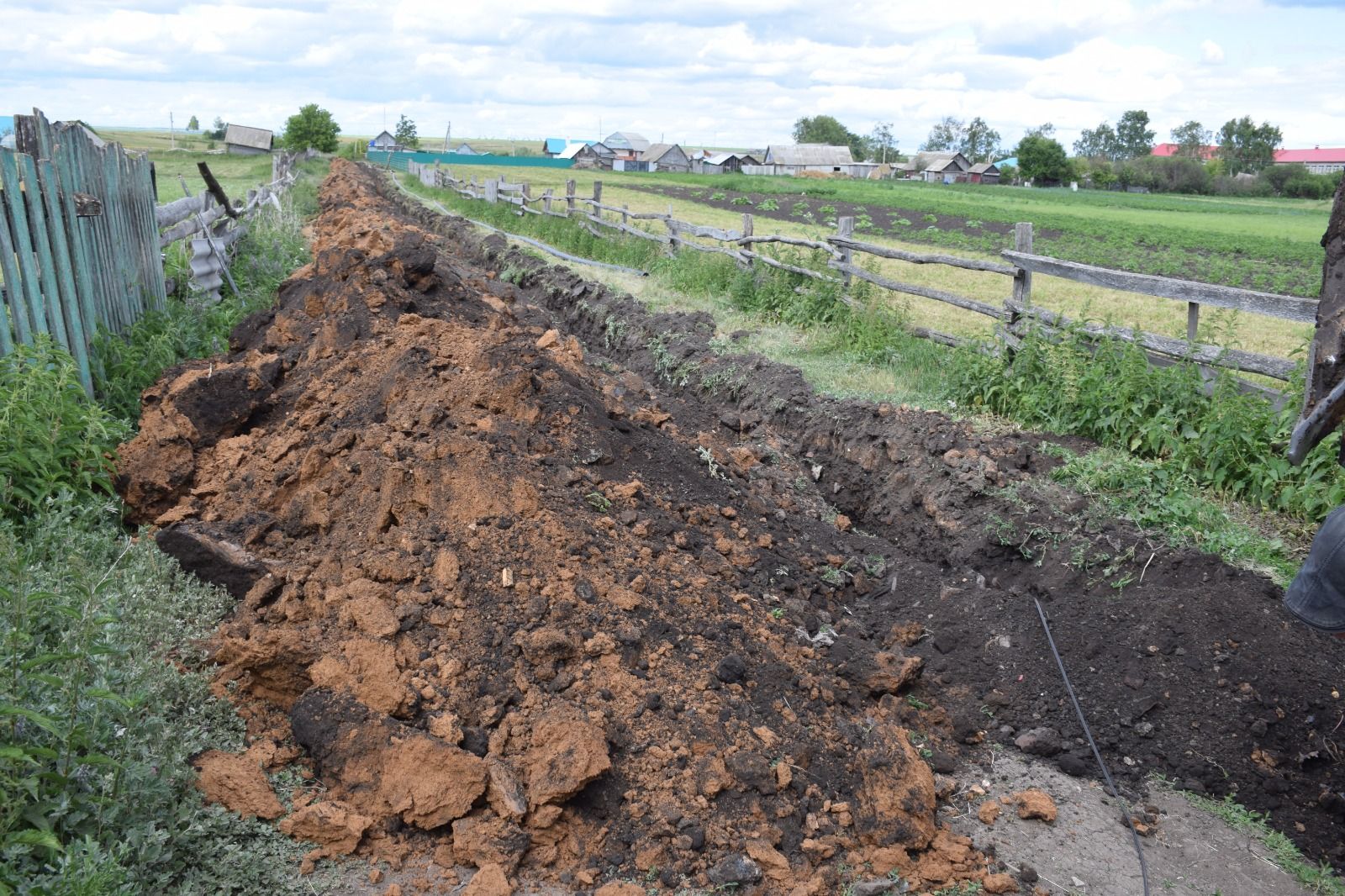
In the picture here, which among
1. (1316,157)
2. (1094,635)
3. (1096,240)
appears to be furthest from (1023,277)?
(1316,157)

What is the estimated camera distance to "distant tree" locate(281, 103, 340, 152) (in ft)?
235

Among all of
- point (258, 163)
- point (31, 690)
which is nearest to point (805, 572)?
point (31, 690)

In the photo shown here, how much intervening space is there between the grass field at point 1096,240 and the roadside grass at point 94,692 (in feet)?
20.9

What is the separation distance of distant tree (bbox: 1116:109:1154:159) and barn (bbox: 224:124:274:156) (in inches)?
4155

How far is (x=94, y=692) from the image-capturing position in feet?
9.26

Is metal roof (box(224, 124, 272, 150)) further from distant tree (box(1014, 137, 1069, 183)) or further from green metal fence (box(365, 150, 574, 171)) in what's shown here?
distant tree (box(1014, 137, 1069, 183))

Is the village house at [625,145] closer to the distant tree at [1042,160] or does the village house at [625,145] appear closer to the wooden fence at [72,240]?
the distant tree at [1042,160]

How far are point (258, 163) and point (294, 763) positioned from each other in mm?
55650

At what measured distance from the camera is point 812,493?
7.48 m

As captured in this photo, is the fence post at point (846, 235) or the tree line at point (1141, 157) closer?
the fence post at point (846, 235)

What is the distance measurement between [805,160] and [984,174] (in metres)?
17.7

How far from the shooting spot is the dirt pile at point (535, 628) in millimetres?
3506

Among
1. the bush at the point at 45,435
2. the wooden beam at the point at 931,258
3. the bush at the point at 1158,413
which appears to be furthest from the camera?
the wooden beam at the point at 931,258

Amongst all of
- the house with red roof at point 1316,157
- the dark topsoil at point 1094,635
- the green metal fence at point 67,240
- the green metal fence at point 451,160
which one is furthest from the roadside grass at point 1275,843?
the house with red roof at point 1316,157
